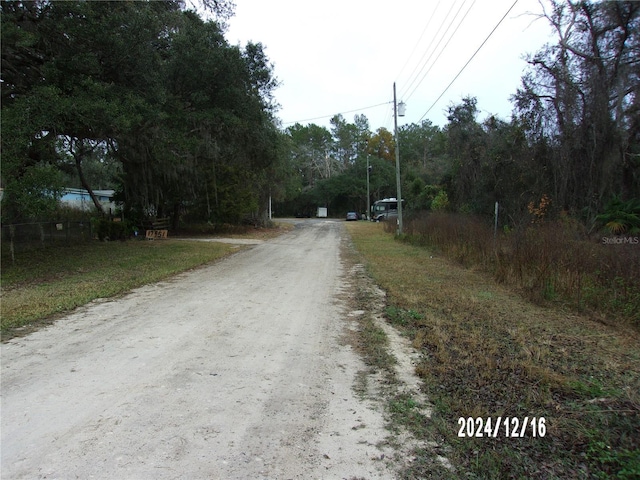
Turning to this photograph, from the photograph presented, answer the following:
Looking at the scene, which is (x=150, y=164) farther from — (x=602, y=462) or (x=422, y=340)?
(x=602, y=462)

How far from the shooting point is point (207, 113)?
12.1 metres

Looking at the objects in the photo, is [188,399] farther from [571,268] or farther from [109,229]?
[109,229]

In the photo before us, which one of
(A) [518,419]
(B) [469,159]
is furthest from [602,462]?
(B) [469,159]

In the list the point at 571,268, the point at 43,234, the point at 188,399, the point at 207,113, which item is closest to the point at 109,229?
the point at 43,234

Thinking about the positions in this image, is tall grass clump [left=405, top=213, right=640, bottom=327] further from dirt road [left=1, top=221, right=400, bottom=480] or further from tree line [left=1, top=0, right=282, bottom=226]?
tree line [left=1, top=0, right=282, bottom=226]

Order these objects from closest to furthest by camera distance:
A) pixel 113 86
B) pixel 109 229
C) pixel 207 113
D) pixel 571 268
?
1. pixel 571 268
2. pixel 113 86
3. pixel 207 113
4. pixel 109 229

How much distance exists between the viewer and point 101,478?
7.72 ft

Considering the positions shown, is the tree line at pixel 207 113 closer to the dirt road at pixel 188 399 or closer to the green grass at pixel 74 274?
the green grass at pixel 74 274

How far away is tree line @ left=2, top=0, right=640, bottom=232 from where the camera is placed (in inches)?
352

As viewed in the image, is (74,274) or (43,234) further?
(43,234)

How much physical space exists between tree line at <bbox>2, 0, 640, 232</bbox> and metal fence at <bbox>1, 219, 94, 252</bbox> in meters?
0.95
